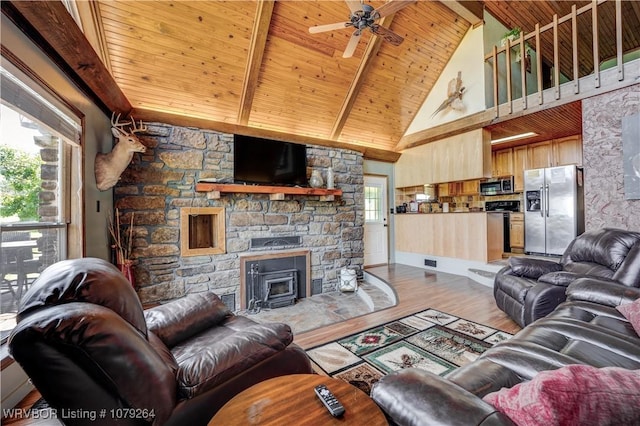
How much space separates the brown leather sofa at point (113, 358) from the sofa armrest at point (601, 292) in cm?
223

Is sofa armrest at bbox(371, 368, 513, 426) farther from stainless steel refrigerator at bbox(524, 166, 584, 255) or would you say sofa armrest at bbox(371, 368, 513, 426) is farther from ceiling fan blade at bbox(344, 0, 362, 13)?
stainless steel refrigerator at bbox(524, 166, 584, 255)

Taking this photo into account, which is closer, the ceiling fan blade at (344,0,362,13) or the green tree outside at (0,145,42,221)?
the green tree outside at (0,145,42,221)

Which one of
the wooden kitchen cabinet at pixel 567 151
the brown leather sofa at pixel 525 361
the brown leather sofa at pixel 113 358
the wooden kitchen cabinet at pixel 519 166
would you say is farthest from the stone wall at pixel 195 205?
the wooden kitchen cabinet at pixel 567 151

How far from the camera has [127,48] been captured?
10.2 ft

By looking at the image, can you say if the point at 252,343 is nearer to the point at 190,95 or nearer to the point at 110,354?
the point at 110,354

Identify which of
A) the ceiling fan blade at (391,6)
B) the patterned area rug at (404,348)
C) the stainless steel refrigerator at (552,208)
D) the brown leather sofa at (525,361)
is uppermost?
the ceiling fan blade at (391,6)

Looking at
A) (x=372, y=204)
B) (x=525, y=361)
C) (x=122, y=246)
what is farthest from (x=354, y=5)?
(x=372, y=204)

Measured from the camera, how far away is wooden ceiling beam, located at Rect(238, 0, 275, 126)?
3291 millimetres

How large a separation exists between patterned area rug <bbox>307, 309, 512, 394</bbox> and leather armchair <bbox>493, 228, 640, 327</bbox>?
38 centimetres

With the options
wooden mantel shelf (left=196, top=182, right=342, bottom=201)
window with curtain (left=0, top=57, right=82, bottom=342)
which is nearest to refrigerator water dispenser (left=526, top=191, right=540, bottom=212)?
wooden mantel shelf (left=196, top=182, right=342, bottom=201)

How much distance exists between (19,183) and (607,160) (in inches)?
225

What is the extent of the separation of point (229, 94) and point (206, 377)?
3705 millimetres

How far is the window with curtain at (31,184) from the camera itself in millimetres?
1639

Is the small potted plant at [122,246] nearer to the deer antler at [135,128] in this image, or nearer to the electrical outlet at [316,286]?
the deer antler at [135,128]
